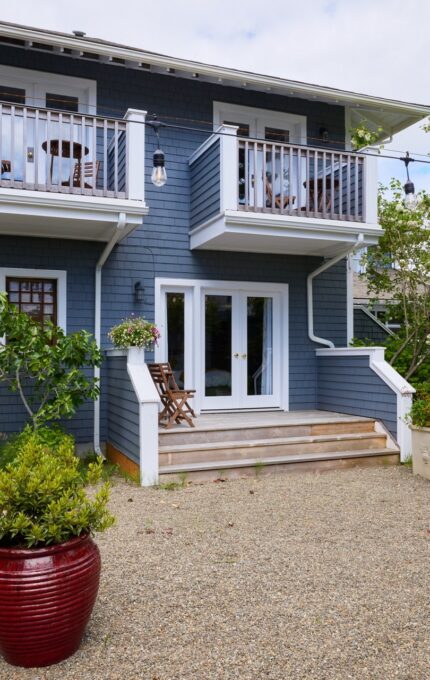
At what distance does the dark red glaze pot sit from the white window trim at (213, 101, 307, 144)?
757 cm

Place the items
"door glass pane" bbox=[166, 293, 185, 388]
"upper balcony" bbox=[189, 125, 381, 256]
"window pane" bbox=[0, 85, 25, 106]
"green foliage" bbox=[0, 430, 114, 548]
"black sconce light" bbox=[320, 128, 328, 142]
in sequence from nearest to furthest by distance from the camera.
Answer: "green foliage" bbox=[0, 430, 114, 548], "upper balcony" bbox=[189, 125, 381, 256], "window pane" bbox=[0, 85, 25, 106], "door glass pane" bbox=[166, 293, 185, 388], "black sconce light" bbox=[320, 128, 328, 142]

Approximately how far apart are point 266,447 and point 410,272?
13.8ft

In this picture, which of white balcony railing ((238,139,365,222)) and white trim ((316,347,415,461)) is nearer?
white trim ((316,347,415,461))

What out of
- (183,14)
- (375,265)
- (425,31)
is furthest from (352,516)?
(183,14)

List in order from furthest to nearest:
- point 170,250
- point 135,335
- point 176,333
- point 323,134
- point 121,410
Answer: point 323,134 < point 176,333 < point 170,250 < point 121,410 < point 135,335

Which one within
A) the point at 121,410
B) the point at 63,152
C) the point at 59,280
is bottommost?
the point at 121,410

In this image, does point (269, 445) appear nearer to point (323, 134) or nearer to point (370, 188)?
point (370, 188)

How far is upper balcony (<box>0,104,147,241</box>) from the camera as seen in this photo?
6637mm

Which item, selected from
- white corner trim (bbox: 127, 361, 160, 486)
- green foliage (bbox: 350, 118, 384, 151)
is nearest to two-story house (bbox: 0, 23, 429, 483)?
white corner trim (bbox: 127, 361, 160, 486)

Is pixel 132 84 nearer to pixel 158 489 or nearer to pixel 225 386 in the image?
pixel 225 386

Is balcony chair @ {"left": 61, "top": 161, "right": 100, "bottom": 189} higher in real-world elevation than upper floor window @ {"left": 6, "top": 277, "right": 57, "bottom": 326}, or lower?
higher

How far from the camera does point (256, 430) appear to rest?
727 centimetres

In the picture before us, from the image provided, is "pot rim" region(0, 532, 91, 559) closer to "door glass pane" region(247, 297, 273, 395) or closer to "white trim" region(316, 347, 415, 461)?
"white trim" region(316, 347, 415, 461)

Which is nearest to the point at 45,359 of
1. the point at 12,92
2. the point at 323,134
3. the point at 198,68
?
the point at 12,92
